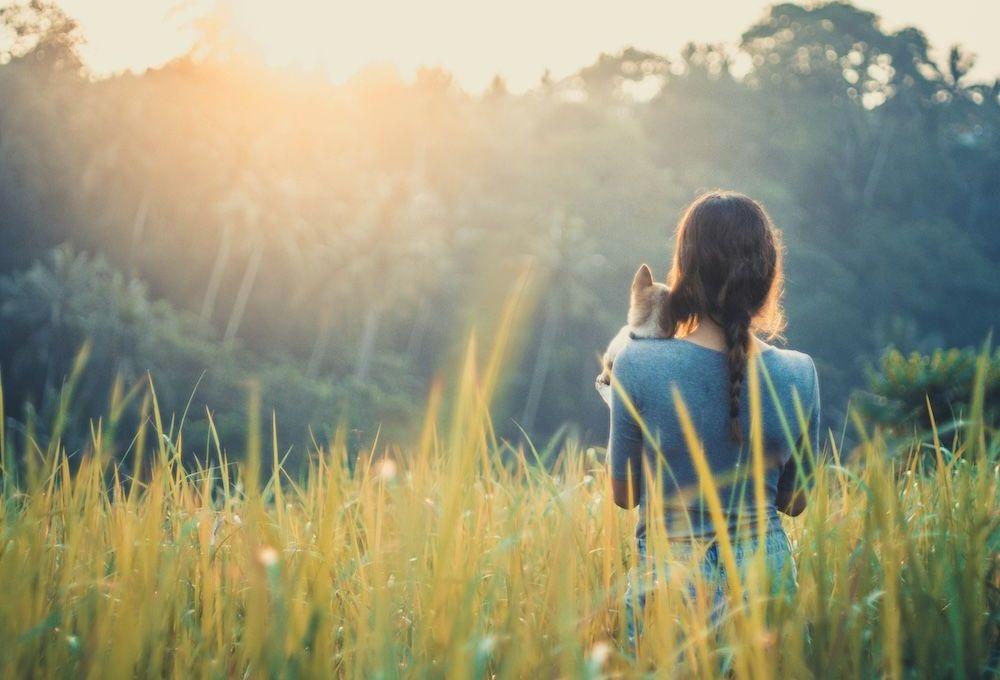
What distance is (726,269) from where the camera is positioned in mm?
1890


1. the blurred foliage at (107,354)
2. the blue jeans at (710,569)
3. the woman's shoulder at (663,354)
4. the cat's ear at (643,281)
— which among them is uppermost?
the cat's ear at (643,281)

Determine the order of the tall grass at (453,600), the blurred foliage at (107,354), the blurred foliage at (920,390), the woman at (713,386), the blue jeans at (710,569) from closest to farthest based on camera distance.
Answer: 1. the tall grass at (453,600)
2. the blue jeans at (710,569)
3. the woman at (713,386)
4. the blurred foliage at (920,390)
5. the blurred foliage at (107,354)

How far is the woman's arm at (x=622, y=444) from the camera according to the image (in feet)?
6.01

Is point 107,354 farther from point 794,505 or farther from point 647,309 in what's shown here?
point 794,505

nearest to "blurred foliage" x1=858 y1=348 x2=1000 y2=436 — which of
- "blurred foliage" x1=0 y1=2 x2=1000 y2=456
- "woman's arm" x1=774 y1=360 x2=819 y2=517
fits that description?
"woman's arm" x1=774 y1=360 x2=819 y2=517

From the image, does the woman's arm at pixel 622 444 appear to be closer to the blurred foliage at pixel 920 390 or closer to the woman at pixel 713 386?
the woman at pixel 713 386

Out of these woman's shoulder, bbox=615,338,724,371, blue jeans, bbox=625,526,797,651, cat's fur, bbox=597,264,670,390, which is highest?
cat's fur, bbox=597,264,670,390

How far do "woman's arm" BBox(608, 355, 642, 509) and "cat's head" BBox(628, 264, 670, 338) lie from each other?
0.27 feet

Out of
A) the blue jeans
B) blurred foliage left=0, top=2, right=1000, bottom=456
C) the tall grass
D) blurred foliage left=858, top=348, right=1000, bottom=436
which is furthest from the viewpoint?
blurred foliage left=0, top=2, right=1000, bottom=456

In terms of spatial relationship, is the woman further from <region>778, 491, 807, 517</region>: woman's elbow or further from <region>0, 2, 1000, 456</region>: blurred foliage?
<region>0, 2, 1000, 456</region>: blurred foliage

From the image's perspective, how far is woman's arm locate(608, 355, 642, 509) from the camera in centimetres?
183

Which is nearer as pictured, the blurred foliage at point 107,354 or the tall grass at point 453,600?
the tall grass at point 453,600

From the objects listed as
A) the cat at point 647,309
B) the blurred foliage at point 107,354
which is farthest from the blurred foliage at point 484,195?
the cat at point 647,309

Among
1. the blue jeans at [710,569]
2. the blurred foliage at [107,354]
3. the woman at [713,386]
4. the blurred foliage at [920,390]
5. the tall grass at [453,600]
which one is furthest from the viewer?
the blurred foliage at [107,354]
